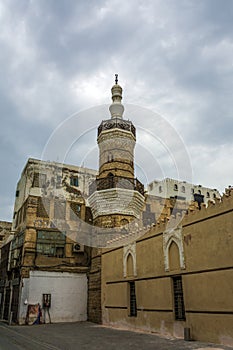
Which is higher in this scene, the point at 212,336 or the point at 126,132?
the point at 126,132

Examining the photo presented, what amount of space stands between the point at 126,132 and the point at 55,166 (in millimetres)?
8092

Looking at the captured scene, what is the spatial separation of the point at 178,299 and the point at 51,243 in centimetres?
1197

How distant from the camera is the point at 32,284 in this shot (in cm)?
2038

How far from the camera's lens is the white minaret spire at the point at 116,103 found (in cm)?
2359

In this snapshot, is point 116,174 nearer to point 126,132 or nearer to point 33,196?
point 126,132

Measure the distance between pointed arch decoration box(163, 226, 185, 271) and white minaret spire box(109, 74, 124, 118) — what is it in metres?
12.0

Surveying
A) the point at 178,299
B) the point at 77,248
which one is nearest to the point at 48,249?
the point at 77,248

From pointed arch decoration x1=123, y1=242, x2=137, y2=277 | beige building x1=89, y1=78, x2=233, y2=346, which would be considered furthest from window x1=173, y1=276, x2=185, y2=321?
pointed arch decoration x1=123, y1=242, x2=137, y2=277

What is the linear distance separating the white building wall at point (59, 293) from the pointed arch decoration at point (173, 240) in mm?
9878

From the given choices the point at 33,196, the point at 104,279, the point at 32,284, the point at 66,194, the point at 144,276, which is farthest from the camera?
the point at 66,194

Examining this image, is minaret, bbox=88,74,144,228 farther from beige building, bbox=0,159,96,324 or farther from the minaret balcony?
beige building, bbox=0,159,96,324

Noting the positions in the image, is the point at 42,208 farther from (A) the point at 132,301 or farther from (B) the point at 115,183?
(A) the point at 132,301

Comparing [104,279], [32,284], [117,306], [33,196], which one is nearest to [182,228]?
[117,306]

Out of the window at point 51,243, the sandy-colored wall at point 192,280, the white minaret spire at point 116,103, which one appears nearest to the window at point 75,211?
the window at point 51,243
